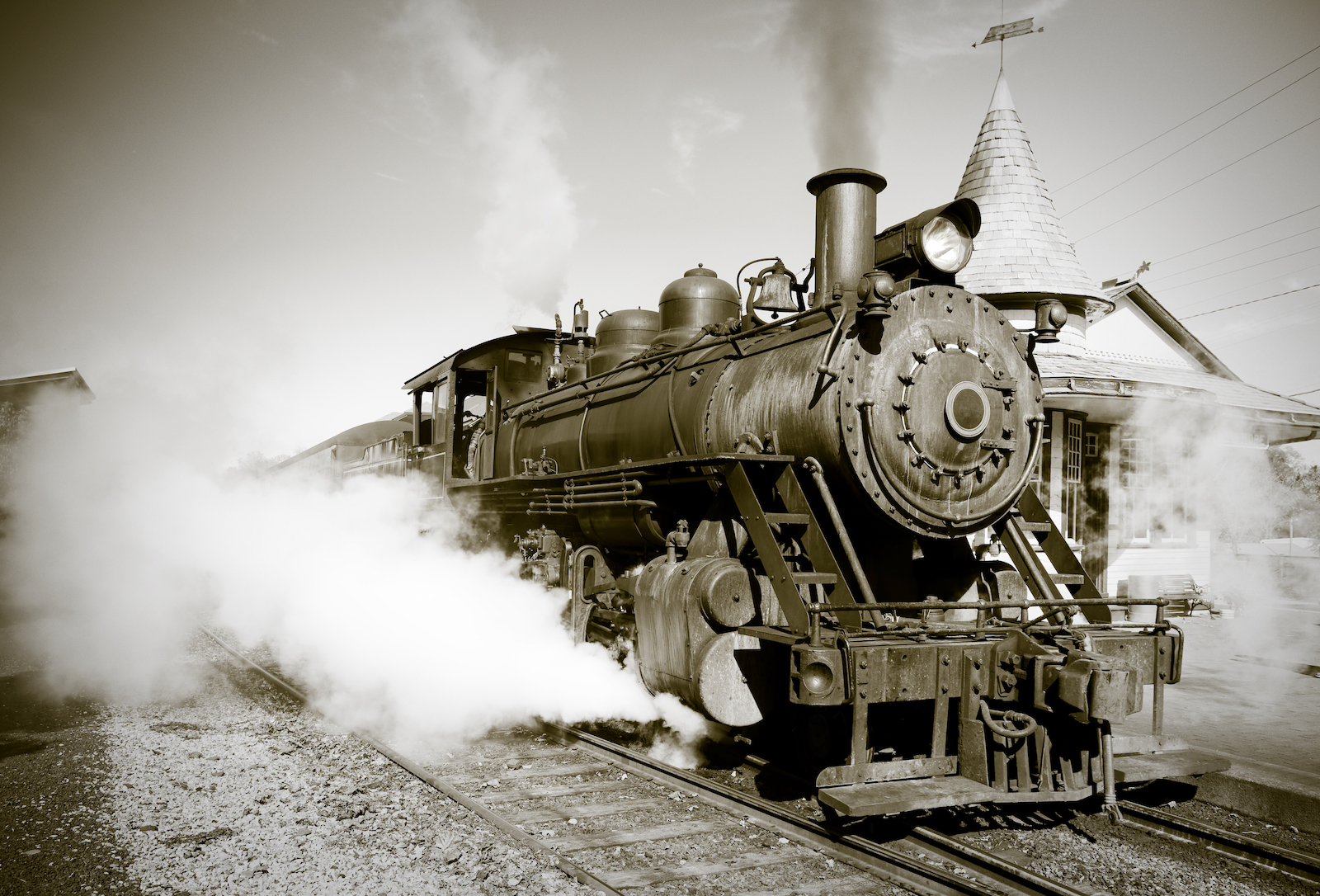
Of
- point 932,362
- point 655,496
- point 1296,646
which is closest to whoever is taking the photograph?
point 932,362

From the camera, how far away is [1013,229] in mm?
13445

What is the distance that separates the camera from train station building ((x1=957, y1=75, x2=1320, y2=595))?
11.7 metres

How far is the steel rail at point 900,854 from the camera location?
3.42 meters

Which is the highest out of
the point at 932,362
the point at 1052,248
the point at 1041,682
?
the point at 1052,248

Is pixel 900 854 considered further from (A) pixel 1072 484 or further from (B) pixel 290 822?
(A) pixel 1072 484

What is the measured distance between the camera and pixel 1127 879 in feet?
12.0

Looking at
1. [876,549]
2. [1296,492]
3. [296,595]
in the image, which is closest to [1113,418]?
[876,549]

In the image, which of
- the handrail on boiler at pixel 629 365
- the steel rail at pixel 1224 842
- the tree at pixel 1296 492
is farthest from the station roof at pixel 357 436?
the tree at pixel 1296 492

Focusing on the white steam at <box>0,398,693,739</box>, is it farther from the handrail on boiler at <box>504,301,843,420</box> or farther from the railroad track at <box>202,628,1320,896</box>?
the handrail on boiler at <box>504,301,843,420</box>

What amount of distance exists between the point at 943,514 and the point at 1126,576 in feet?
32.0

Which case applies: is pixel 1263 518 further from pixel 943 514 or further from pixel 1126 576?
pixel 943 514

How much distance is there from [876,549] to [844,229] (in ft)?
6.55

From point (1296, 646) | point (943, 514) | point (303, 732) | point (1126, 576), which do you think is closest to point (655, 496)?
point (943, 514)

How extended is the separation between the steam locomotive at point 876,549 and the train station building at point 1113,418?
21.5ft
